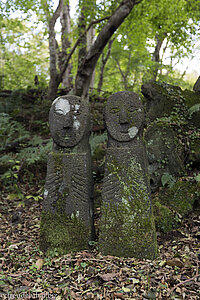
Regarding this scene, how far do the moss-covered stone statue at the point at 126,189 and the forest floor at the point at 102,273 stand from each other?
0.19 metres

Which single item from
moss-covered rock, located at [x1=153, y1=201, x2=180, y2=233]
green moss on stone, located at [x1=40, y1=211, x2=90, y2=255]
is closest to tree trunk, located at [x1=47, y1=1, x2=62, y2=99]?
green moss on stone, located at [x1=40, y1=211, x2=90, y2=255]

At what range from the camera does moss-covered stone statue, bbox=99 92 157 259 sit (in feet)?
10.3

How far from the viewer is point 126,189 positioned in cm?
321

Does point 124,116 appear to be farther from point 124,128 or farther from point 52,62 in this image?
point 52,62

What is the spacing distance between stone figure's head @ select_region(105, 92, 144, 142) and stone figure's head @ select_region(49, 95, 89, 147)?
1.21 ft

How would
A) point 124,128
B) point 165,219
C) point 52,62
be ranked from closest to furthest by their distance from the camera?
point 124,128
point 165,219
point 52,62

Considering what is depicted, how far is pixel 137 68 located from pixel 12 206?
10.8 m

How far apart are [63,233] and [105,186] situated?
0.93m

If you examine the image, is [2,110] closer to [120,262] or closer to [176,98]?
[176,98]

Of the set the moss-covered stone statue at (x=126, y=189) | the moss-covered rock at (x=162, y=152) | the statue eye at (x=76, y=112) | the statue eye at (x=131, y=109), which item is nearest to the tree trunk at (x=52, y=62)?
the moss-covered rock at (x=162, y=152)

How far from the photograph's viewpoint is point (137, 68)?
13195mm

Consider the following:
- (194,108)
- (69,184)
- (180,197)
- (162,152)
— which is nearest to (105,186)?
(69,184)

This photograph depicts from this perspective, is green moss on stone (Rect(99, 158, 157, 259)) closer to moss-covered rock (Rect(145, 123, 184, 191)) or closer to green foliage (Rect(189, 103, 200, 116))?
moss-covered rock (Rect(145, 123, 184, 191))

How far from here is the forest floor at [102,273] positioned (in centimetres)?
262
